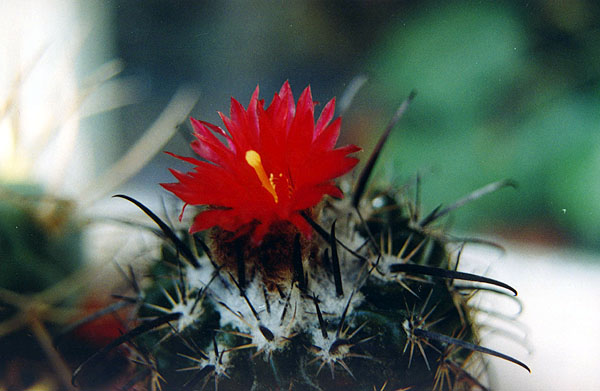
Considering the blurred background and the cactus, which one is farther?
the blurred background

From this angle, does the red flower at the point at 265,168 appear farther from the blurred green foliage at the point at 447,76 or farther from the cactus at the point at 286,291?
the blurred green foliage at the point at 447,76

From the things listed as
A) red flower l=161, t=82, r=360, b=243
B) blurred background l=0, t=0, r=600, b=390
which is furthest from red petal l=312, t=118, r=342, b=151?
blurred background l=0, t=0, r=600, b=390

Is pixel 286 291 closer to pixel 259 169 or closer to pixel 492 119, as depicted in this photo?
pixel 259 169

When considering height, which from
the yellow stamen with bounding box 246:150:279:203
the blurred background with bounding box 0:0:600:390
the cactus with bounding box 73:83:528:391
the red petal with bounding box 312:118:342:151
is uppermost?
the blurred background with bounding box 0:0:600:390

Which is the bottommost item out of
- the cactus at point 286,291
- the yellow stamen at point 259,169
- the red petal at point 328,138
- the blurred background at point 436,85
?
the cactus at point 286,291

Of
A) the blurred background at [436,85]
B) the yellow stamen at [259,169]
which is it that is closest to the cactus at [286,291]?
the yellow stamen at [259,169]

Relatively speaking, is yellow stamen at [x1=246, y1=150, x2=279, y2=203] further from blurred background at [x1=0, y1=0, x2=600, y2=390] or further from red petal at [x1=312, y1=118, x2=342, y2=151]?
blurred background at [x1=0, y1=0, x2=600, y2=390]

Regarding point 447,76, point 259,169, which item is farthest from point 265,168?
point 447,76

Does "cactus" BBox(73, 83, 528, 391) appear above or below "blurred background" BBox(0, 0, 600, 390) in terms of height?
below
